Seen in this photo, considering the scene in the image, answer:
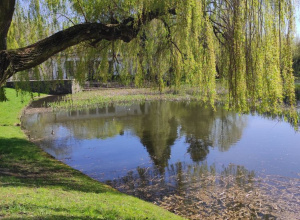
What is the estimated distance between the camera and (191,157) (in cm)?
1079

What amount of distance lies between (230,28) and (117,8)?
3.36m

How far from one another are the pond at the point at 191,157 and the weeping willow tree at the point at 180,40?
7.71 feet

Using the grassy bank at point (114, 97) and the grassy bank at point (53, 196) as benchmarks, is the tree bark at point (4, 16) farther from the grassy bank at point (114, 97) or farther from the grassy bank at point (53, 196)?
the grassy bank at point (114, 97)

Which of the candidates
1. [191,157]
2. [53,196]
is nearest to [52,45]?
[53,196]

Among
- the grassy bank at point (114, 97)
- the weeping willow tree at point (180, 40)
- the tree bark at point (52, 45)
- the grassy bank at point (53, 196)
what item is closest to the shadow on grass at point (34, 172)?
the grassy bank at point (53, 196)

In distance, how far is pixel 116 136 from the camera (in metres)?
14.5

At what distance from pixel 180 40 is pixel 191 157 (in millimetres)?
4669

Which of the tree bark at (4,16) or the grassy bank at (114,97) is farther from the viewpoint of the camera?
the grassy bank at (114,97)

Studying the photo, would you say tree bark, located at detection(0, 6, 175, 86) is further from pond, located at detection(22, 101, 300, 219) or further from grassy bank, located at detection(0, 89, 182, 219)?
pond, located at detection(22, 101, 300, 219)

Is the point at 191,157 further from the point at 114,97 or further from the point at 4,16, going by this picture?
the point at 114,97

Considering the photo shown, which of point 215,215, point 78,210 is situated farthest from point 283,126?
point 78,210

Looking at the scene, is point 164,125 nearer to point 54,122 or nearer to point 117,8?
point 54,122

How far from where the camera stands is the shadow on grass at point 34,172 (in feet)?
22.4

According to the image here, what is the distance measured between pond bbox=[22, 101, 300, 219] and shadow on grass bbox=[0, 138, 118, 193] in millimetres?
902
